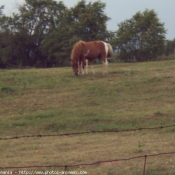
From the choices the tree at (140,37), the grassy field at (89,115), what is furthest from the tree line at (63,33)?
the grassy field at (89,115)

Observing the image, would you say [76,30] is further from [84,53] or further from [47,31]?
[84,53]

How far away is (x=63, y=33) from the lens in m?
37.3

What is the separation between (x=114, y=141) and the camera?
11.1 metres

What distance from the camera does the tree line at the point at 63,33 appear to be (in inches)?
1351

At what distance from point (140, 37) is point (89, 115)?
2070cm

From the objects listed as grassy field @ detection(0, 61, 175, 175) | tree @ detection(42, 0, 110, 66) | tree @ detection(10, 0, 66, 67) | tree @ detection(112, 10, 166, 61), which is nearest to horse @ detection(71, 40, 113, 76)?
grassy field @ detection(0, 61, 175, 175)

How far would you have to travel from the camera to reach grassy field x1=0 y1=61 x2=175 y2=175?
367 inches

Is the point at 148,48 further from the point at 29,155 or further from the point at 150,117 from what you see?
the point at 29,155

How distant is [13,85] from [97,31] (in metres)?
18.9

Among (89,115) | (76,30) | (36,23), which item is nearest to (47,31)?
(36,23)

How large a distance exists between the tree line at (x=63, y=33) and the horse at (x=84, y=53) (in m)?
13.9

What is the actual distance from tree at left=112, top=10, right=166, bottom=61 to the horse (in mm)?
13901

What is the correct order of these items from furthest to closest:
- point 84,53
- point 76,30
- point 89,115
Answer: point 76,30 → point 84,53 → point 89,115

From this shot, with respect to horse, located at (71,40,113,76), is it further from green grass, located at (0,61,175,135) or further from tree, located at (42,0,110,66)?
tree, located at (42,0,110,66)
